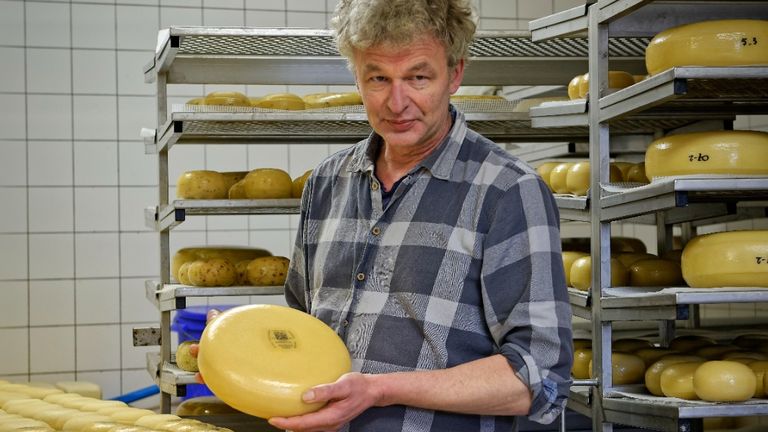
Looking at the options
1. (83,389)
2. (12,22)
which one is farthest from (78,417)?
(12,22)

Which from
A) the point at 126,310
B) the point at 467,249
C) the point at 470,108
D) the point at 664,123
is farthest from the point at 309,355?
the point at 126,310

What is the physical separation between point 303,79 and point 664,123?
1439 mm

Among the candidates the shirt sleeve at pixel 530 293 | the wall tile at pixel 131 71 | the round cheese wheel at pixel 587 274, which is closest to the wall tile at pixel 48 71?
the wall tile at pixel 131 71

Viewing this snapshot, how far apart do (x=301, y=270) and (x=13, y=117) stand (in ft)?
13.0

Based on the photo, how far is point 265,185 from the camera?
376cm

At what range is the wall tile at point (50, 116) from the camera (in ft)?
17.4

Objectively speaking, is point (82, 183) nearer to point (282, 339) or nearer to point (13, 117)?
point (13, 117)

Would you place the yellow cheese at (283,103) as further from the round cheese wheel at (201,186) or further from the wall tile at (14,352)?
the wall tile at (14,352)

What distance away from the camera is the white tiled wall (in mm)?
5255

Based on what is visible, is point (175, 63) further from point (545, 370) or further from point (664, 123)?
point (545, 370)

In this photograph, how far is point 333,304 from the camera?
1.63 m

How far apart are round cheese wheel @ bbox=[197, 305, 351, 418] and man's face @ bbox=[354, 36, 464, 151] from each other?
0.33 meters

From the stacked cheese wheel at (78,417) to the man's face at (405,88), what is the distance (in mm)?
667

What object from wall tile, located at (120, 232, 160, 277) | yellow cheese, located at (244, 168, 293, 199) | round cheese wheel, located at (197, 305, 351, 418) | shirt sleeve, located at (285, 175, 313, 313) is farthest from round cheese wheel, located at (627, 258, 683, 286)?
wall tile, located at (120, 232, 160, 277)
